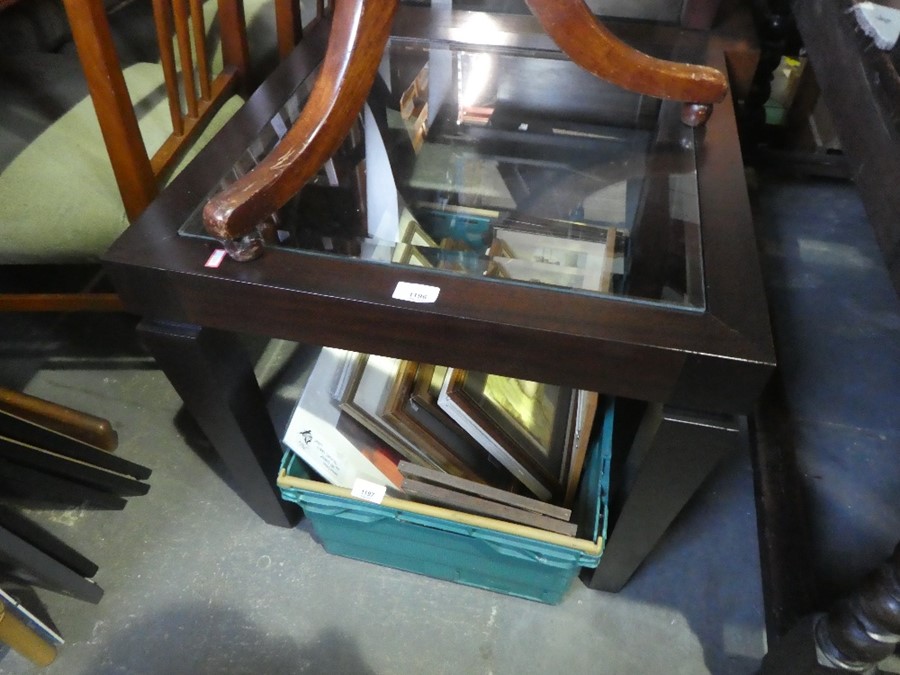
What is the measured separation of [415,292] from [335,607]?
60cm

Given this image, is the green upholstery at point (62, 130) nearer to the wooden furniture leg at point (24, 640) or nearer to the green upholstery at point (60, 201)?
the green upholstery at point (60, 201)

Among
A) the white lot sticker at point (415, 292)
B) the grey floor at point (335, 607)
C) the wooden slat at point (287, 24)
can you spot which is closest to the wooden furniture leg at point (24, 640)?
the grey floor at point (335, 607)

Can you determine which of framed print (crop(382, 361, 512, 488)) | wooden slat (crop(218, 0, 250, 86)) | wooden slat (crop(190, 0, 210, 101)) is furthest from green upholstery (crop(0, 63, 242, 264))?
framed print (crop(382, 361, 512, 488))

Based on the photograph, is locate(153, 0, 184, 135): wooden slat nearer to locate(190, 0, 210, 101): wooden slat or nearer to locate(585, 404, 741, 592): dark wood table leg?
locate(190, 0, 210, 101): wooden slat

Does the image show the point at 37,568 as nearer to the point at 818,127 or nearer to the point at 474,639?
the point at 474,639

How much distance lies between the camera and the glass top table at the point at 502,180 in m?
0.69

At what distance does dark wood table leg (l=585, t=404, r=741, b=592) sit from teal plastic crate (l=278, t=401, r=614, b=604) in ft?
0.16

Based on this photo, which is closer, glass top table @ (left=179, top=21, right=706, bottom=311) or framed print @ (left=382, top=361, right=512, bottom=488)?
glass top table @ (left=179, top=21, right=706, bottom=311)

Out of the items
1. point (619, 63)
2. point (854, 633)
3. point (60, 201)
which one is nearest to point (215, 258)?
point (60, 201)

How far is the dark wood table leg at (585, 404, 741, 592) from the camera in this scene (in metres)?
0.63

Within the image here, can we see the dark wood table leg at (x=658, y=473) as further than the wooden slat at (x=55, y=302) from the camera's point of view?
No

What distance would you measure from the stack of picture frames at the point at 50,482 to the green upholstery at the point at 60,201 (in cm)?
32

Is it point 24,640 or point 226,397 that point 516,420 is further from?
point 24,640

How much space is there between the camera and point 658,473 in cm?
71
